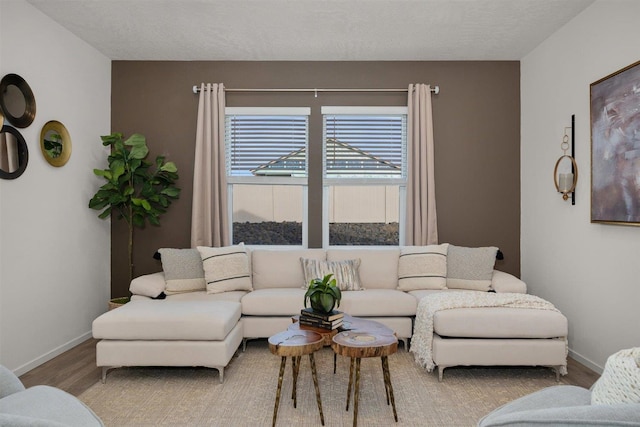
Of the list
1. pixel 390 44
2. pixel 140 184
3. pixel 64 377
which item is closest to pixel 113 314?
pixel 64 377

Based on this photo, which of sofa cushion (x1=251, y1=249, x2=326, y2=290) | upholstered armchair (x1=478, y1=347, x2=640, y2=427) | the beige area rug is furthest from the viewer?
sofa cushion (x1=251, y1=249, x2=326, y2=290)

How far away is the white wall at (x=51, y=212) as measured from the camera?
10.8 feet

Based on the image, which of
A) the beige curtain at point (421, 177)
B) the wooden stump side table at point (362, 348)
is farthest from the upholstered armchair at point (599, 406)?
the beige curtain at point (421, 177)

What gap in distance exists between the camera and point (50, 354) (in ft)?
12.2

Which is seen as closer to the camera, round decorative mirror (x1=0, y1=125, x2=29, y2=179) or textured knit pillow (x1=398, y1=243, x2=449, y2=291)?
round decorative mirror (x1=0, y1=125, x2=29, y2=179)

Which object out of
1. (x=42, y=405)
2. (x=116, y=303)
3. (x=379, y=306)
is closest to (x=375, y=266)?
(x=379, y=306)

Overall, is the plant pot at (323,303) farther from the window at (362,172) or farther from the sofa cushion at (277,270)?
the window at (362,172)

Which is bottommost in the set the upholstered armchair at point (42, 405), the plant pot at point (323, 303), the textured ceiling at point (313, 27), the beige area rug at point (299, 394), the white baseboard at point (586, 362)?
the beige area rug at point (299, 394)

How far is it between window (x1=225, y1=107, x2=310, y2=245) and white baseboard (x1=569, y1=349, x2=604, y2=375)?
2.88 m

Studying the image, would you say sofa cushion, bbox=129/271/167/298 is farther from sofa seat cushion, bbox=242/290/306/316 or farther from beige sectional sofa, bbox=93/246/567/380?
sofa seat cushion, bbox=242/290/306/316

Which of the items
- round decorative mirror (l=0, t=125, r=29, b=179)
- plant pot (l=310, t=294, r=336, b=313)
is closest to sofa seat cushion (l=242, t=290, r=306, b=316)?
plant pot (l=310, t=294, r=336, b=313)

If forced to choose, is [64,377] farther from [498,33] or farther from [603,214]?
[498,33]

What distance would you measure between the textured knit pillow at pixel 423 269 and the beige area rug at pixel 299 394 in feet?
2.79

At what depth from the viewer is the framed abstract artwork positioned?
9.81 ft
